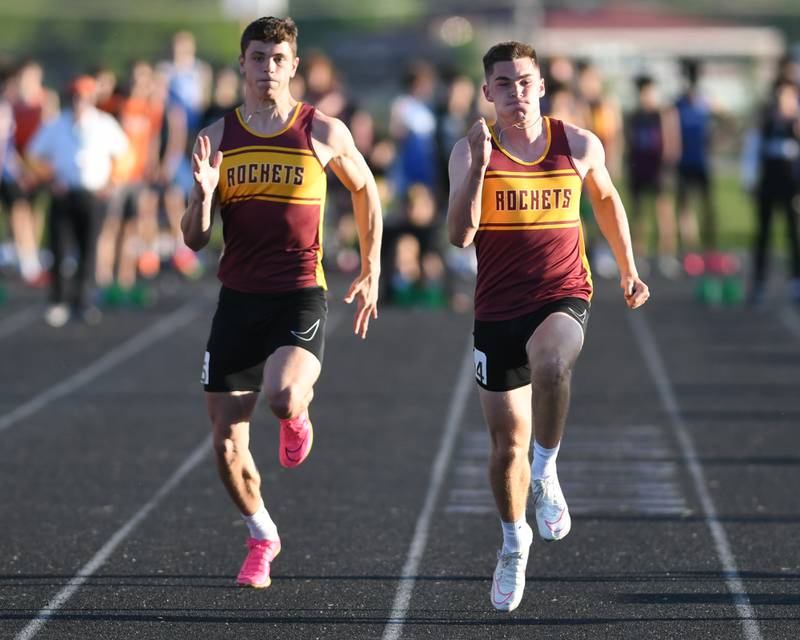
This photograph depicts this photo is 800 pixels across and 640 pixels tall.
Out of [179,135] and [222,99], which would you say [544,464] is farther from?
[179,135]

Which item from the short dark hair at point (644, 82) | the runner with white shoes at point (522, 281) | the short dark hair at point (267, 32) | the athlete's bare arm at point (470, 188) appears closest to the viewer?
the athlete's bare arm at point (470, 188)

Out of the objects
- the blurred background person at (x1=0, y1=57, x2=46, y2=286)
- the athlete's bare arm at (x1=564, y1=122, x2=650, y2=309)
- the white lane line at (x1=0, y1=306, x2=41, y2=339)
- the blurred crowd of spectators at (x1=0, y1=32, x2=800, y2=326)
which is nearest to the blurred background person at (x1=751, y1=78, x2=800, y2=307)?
the blurred crowd of spectators at (x1=0, y1=32, x2=800, y2=326)

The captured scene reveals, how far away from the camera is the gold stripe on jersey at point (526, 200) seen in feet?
21.7

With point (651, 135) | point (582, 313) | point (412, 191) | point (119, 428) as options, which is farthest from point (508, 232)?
point (651, 135)

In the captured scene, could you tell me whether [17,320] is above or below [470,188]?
below

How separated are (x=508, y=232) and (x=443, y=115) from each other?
421 inches

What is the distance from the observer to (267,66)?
691cm

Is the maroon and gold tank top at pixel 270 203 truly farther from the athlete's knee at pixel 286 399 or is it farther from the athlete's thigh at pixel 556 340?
the athlete's thigh at pixel 556 340

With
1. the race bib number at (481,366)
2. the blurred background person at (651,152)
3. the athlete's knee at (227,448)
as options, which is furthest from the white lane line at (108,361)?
the blurred background person at (651,152)

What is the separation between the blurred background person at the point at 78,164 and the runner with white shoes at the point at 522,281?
9.48 metres

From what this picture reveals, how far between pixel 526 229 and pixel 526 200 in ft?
0.38

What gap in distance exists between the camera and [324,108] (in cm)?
1681

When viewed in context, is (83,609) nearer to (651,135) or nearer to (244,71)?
(244,71)

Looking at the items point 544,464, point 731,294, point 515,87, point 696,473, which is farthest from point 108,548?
point 731,294
